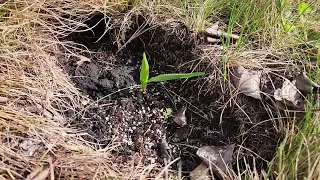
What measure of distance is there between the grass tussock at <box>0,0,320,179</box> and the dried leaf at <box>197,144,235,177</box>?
0.07 m

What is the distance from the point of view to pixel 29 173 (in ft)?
3.96

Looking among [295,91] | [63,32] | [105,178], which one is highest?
[63,32]

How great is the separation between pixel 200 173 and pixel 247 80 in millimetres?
405

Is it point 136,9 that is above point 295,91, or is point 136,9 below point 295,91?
above

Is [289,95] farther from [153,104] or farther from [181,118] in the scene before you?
[153,104]

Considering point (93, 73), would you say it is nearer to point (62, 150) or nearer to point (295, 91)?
point (62, 150)

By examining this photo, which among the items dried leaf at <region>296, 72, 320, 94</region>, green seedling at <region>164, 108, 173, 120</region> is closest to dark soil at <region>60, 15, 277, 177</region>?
green seedling at <region>164, 108, 173, 120</region>

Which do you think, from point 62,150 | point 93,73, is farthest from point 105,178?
point 93,73

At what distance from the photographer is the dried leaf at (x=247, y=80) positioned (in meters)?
1.52

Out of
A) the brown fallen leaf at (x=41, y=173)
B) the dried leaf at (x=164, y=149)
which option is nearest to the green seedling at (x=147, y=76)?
the dried leaf at (x=164, y=149)

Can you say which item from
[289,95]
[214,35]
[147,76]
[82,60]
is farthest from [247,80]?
[82,60]

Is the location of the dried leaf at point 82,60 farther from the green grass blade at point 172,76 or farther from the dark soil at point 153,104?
the green grass blade at point 172,76

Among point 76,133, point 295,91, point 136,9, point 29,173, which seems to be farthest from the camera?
point 136,9

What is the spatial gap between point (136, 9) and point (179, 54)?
270 mm
